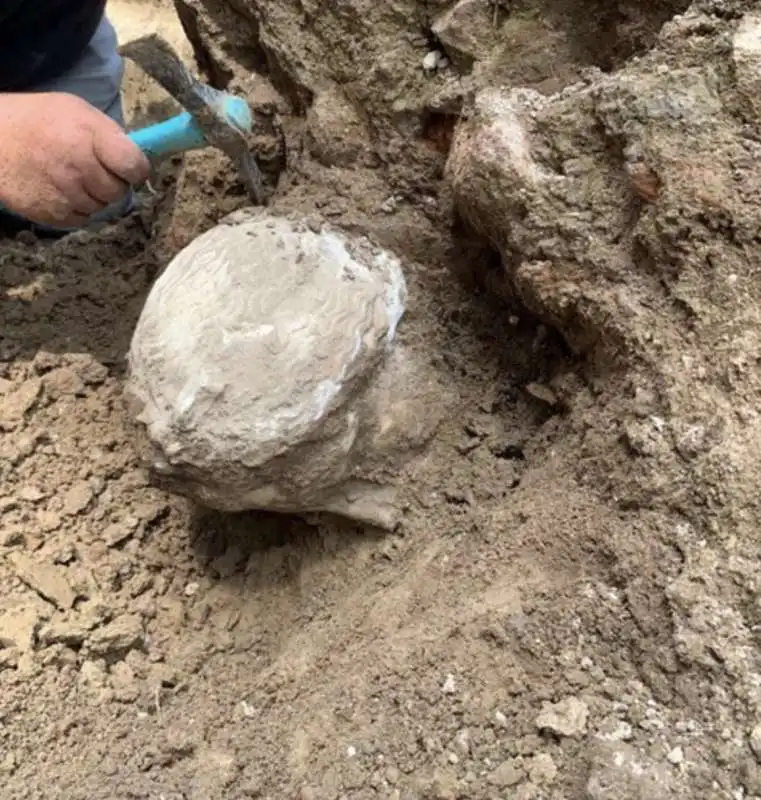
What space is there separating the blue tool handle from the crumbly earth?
0.51 feet

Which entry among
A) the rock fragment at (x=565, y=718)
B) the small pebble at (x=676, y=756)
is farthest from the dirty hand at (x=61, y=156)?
the small pebble at (x=676, y=756)

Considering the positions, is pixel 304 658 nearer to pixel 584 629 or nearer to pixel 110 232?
pixel 584 629

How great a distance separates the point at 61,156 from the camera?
1435 millimetres

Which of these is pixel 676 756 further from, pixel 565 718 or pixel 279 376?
pixel 279 376

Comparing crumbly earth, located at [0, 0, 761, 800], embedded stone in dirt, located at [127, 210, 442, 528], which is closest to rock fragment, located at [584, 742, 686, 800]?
crumbly earth, located at [0, 0, 761, 800]

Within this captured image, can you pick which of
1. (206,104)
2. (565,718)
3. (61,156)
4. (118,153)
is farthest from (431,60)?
(565,718)

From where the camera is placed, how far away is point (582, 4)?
1.27 meters

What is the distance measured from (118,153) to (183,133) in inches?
4.2

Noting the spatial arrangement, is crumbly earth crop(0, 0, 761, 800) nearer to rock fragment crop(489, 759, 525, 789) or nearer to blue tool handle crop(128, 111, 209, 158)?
rock fragment crop(489, 759, 525, 789)

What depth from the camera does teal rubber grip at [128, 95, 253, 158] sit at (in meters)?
1.40

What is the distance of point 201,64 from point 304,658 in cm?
116

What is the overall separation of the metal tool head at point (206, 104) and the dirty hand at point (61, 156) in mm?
134

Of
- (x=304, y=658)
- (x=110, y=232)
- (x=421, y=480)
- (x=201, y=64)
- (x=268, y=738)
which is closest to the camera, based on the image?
(x=268, y=738)

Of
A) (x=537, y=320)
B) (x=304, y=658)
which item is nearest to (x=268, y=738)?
(x=304, y=658)
